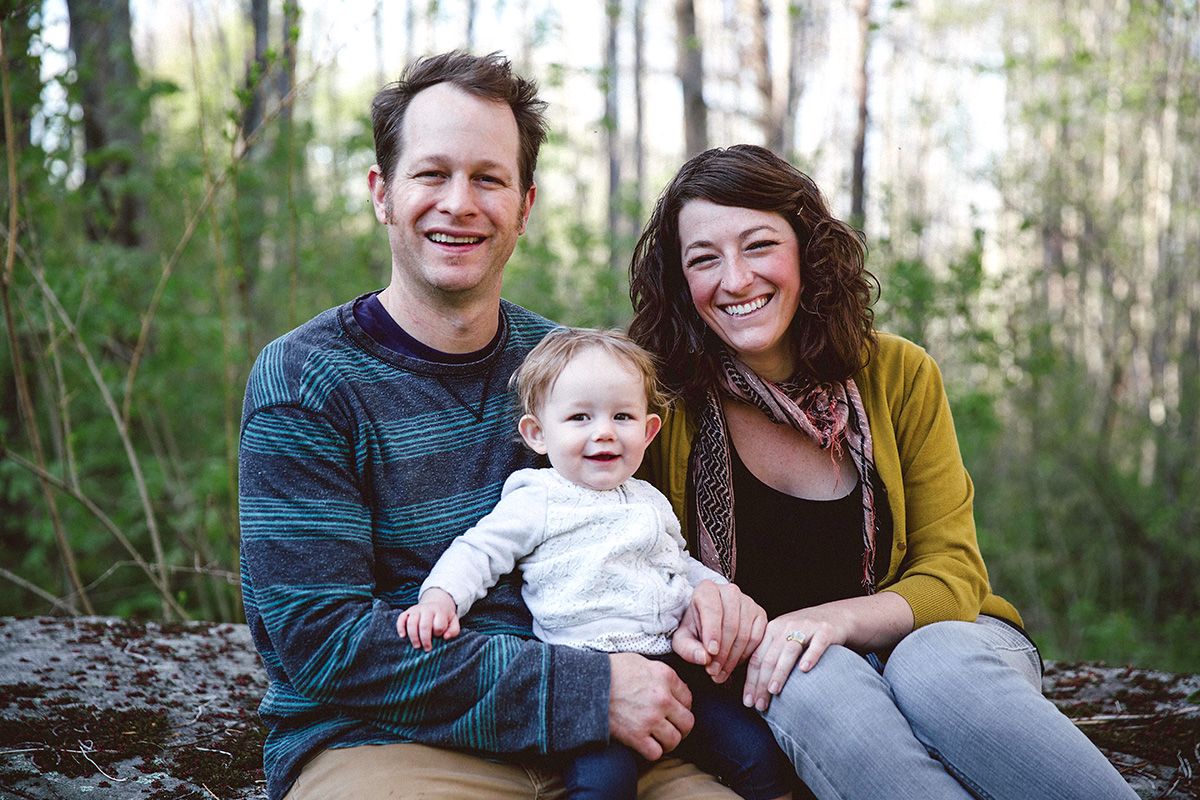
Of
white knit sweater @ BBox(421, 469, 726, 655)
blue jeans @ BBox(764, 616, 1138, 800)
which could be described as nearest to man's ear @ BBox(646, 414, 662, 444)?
white knit sweater @ BBox(421, 469, 726, 655)

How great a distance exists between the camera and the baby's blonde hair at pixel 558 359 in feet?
6.69

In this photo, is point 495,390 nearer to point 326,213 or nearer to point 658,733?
point 658,733

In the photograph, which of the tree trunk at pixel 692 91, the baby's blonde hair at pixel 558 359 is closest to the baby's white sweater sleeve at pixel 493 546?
the baby's blonde hair at pixel 558 359

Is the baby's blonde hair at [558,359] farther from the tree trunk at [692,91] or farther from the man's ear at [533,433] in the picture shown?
the tree trunk at [692,91]

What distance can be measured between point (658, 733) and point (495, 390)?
871 millimetres

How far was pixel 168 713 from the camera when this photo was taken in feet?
8.20

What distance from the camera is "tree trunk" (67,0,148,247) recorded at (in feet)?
17.6

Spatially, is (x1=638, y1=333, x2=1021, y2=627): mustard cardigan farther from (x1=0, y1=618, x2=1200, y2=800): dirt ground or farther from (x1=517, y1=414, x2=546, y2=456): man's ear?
(x1=0, y1=618, x2=1200, y2=800): dirt ground

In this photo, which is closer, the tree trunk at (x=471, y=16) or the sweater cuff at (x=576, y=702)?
the sweater cuff at (x=576, y=702)

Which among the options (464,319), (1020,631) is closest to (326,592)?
(464,319)

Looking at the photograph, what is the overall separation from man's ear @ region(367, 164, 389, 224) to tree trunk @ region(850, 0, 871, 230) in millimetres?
4899

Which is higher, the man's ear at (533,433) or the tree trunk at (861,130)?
the tree trunk at (861,130)

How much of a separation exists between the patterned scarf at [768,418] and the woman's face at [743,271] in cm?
11

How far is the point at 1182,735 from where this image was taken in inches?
99.0
